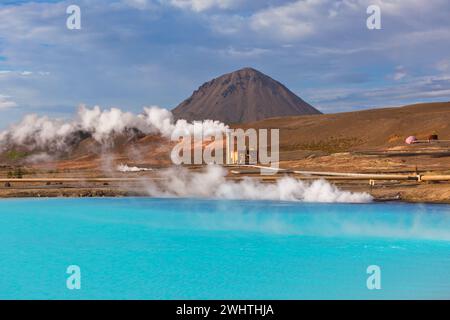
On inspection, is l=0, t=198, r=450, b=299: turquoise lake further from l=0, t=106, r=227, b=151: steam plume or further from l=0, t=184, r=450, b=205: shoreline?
l=0, t=106, r=227, b=151: steam plume

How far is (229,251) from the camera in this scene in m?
17.7

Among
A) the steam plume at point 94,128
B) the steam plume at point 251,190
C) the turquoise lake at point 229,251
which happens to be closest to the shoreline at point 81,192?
the steam plume at point 251,190

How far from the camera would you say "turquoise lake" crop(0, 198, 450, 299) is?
13141mm

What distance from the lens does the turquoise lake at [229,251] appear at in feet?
43.1

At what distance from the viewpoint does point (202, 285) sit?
532 inches

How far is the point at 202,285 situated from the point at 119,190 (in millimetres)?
25334

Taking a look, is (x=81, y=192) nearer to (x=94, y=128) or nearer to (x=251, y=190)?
(x=251, y=190)

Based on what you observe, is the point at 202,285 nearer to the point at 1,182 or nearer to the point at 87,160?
the point at 1,182

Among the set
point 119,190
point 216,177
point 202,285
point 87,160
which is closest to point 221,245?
point 202,285

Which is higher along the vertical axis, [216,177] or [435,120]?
[435,120]

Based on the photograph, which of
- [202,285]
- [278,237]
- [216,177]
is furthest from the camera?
[216,177]

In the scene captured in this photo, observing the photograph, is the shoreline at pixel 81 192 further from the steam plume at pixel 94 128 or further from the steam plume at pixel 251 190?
the steam plume at pixel 94 128

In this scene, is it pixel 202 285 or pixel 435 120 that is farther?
pixel 435 120
